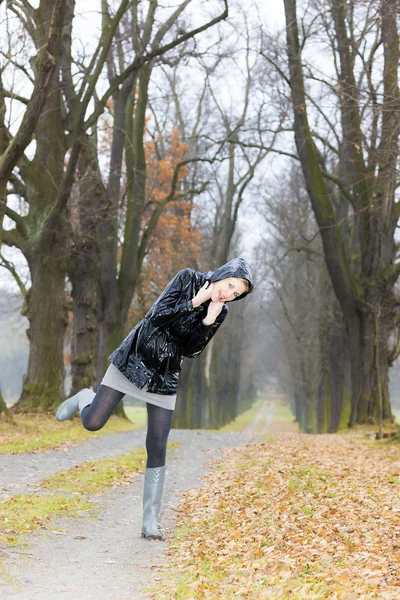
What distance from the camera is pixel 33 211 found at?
16.9m

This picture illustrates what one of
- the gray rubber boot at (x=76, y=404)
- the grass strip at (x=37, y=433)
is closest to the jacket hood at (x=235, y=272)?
the gray rubber boot at (x=76, y=404)

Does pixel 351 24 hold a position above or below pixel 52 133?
above

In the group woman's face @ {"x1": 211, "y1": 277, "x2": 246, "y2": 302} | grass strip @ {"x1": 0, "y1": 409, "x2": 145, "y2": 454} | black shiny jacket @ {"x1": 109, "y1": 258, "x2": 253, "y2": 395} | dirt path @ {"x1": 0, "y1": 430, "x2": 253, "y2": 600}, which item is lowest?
dirt path @ {"x1": 0, "y1": 430, "x2": 253, "y2": 600}

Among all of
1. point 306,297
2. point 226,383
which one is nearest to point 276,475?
point 306,297

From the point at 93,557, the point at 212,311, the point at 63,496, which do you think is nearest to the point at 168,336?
the point at 212,311

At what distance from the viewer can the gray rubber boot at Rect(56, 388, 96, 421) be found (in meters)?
6.16

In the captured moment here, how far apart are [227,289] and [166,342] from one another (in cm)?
67

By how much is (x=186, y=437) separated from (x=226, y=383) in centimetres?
2907

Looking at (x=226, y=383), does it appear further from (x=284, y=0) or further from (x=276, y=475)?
(x=276, y=475)

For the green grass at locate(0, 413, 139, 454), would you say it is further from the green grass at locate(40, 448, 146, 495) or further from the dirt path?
the dirt path

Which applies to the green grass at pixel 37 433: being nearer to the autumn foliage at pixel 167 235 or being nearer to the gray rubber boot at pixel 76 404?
the gray rubber boot at pixel 76 404

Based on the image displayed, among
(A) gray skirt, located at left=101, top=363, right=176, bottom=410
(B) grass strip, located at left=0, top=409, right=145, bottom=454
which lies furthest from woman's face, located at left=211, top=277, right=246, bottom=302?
(B) grass strip, located at left=0, top=409, right=145, bottom=454

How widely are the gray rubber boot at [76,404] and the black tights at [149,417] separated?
0.57 feet

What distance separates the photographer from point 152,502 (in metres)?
6.00
